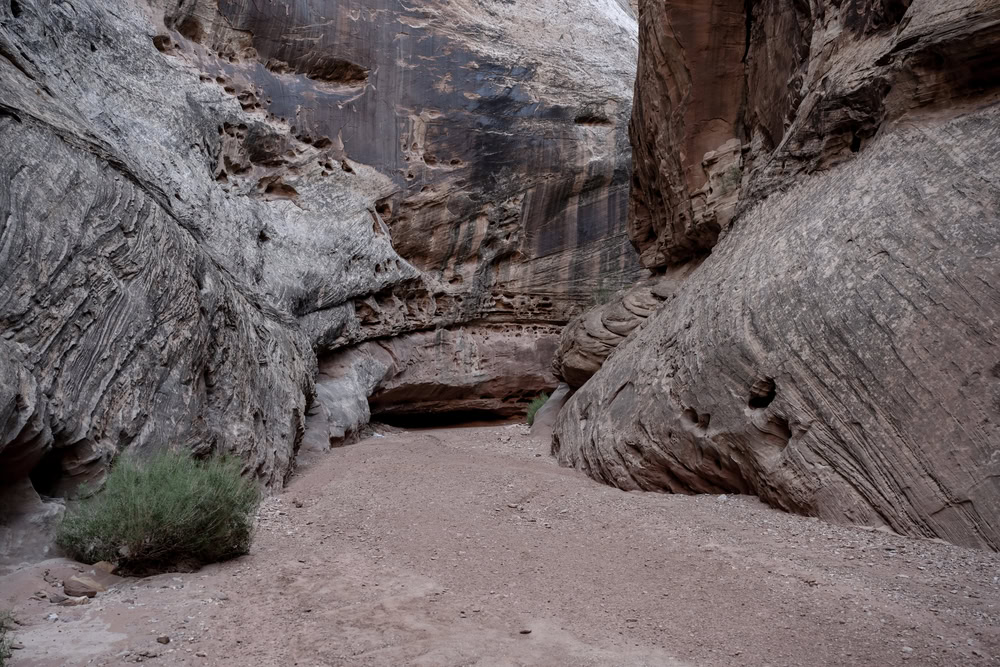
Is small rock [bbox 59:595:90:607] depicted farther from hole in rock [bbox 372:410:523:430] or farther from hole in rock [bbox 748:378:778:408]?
hole in rock [bbox 372:410:523:430]

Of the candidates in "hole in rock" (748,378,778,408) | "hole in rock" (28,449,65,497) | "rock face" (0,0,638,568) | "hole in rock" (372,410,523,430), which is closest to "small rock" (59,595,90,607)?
"rock face" (0,0,638,568)

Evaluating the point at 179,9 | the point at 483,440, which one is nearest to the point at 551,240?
the point at 483,440

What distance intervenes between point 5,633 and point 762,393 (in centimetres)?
490

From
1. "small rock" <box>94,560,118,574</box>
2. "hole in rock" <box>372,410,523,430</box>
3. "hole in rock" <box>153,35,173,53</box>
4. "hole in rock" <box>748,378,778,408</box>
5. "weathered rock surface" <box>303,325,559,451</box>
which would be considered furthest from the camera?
"hole in rock" <box>372,410,523,430</box>

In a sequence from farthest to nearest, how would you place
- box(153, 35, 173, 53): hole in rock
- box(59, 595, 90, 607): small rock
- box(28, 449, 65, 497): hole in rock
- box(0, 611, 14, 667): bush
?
1. box(153, 35, 173, 53): hole in rock
2. box(28, 449, 65, 497): hole in rock
3. box(59, 595, 90, 607): small rock
4. box(0, 611, 14, 667): bush

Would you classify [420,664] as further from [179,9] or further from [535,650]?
[179,9]

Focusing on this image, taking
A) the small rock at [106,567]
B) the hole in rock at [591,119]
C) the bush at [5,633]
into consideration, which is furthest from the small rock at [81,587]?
the hole in rock at [591,119]

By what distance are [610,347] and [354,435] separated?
450 centimetres

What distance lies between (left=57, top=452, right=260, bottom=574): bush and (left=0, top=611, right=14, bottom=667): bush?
0.84m

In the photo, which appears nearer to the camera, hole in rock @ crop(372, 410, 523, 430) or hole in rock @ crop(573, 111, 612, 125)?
hole in rock @ crop(573, 111, 612, 125)

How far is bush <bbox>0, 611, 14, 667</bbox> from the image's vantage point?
2.80 metres

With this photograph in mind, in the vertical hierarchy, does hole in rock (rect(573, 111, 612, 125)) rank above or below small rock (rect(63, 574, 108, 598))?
above

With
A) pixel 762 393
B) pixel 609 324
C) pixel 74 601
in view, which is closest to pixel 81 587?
pixel 74 601

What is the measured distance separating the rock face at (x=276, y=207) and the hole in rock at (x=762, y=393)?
4.64 meters
